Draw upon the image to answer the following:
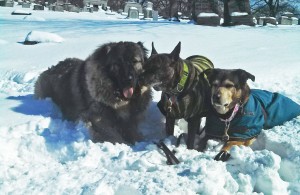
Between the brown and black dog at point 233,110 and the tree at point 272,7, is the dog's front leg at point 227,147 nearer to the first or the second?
the brown and black dog at point 233,110

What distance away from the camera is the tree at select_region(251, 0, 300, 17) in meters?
42.8

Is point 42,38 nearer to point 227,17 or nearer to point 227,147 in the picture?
point 227,147

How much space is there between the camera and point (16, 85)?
852 centimetres

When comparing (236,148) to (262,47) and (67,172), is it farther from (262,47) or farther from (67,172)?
(262,47)

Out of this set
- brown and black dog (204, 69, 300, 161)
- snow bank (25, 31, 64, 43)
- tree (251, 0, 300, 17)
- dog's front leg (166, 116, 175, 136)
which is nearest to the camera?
brown and black dog (204, 69, 300, 161)

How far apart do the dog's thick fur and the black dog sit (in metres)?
0.38

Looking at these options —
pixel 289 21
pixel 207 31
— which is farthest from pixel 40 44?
pixel 289 21

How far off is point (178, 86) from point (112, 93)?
102cm

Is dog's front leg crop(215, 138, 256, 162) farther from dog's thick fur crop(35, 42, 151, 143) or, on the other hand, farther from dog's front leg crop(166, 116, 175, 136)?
dog's thick fur crop(35, 42, 151, 143)

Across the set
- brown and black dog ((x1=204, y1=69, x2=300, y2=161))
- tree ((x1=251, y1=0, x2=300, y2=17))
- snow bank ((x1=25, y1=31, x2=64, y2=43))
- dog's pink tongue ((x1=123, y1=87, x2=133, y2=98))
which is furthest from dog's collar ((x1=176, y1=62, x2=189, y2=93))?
tree ((x1=251, y1=0, x2=300, y2=17))

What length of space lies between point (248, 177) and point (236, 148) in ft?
1.53

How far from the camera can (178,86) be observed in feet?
15.7

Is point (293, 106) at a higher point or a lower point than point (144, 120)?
higher

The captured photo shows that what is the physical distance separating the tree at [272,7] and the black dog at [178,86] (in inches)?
1596
